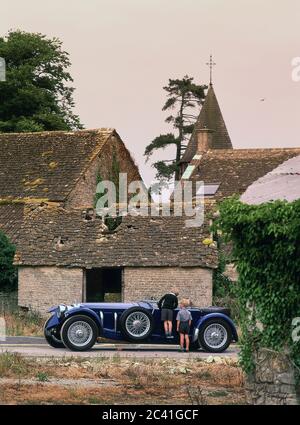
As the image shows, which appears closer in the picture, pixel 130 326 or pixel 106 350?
pixel 130 326

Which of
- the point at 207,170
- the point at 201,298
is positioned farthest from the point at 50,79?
the point at 201,298

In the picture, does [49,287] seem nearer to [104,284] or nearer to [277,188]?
[104,284]

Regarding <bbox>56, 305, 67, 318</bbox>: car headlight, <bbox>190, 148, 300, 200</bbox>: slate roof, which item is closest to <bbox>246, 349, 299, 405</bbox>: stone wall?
<bbox>56, 305, 67, 318</bbox>: car headlight

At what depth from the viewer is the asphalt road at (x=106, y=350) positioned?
27.1 metres

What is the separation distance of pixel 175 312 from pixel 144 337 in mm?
1003

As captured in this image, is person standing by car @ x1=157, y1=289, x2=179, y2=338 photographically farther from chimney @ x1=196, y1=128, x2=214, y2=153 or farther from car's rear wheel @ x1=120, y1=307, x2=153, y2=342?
chimney @ x1=196, y1=128, x2=214, y2=153

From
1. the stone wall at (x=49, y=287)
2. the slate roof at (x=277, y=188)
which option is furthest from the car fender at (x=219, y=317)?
the stone wall at (x=49, y=287)

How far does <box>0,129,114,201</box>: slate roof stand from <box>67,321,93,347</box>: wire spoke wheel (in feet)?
63.7

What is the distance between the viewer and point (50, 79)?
68.8 metres

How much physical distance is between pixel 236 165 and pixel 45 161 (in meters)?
11.7

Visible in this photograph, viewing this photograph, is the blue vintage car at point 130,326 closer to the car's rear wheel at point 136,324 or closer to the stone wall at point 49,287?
the car's rear wheel at point 136,324

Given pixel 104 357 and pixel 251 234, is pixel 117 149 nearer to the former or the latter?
pixel 104 357

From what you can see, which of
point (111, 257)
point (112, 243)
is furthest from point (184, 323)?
point (112, 243)

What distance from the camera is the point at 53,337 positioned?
2920cm
